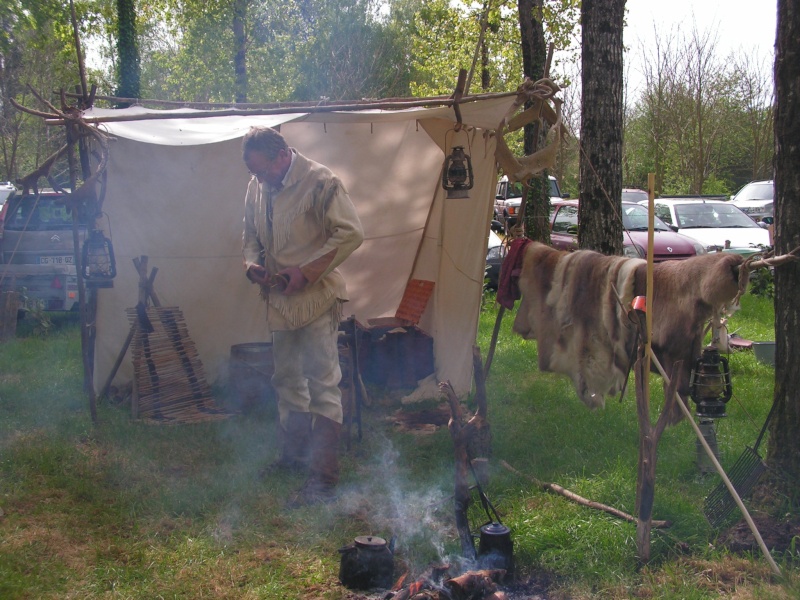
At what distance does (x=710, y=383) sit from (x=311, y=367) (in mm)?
2172

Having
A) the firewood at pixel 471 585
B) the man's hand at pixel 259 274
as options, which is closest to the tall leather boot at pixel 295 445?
the man's hand at pixel 259 274

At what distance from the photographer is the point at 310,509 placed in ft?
13.6

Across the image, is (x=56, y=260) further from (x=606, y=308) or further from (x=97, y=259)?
(x=606, y=308)

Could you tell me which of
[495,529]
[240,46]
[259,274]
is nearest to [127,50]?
[240,46]

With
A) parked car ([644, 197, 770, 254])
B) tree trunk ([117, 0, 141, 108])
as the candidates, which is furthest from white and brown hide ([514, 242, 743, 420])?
tree trunk ([117, 0, 141, 108])

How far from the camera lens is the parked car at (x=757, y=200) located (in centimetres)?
1823

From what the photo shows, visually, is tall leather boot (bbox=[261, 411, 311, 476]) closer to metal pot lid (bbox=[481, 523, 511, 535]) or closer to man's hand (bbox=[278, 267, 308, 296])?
man's hand (bbox=[278, 267, 308, 296])

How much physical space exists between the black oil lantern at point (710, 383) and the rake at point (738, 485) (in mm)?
240

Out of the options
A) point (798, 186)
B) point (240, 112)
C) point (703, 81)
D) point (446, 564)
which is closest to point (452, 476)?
point (446, 564)

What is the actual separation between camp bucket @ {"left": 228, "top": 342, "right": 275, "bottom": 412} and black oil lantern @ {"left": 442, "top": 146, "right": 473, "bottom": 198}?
6.64 feet

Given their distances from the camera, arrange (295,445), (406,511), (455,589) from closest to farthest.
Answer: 1. (455,589)
2. (406,511)
3. (295,445)

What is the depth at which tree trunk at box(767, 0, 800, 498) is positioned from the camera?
143 inches

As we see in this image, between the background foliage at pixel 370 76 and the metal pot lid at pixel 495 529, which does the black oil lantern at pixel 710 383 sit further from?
the background foliage at pixel 370 76

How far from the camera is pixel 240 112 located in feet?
17.0
